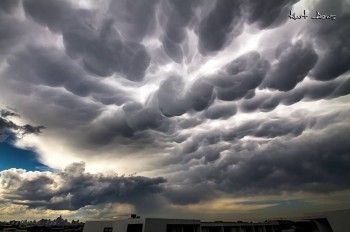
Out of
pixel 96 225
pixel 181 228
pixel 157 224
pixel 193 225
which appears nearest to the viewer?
pixel 157 224

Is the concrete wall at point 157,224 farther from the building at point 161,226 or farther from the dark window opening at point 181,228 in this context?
the dark window opening at point 181,228

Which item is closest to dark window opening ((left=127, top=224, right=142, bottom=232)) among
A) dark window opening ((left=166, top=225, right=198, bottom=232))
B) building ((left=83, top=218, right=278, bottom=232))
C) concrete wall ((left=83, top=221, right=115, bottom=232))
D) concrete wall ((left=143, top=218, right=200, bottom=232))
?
building ((left=83, top=218, right=278, bottom=232))

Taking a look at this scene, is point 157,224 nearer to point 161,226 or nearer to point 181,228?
point 161,226

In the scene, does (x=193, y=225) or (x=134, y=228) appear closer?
(x=134, y=228)

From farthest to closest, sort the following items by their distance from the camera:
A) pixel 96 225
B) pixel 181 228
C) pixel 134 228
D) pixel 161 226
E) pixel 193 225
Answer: pixel 96 225 → pixel 193 225 → pixel 181 228 → pixel 161 226 → pixel 134 228

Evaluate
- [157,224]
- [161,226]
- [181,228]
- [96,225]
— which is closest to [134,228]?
[157,224]

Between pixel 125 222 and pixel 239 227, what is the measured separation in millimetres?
40342

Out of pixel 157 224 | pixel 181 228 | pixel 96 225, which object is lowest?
pixel 157 224

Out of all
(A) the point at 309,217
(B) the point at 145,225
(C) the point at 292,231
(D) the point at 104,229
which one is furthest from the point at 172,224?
(C) the point at 292,231

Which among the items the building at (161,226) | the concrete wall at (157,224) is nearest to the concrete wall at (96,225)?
the building at (161,226)

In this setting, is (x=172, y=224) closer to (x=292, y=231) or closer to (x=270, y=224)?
(x=292, y=231)

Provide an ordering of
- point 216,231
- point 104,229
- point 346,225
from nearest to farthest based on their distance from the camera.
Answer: point 346,225
point 104,229
point 216,231

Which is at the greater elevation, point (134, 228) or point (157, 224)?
point (157, 224)

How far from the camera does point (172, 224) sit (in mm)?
51688
